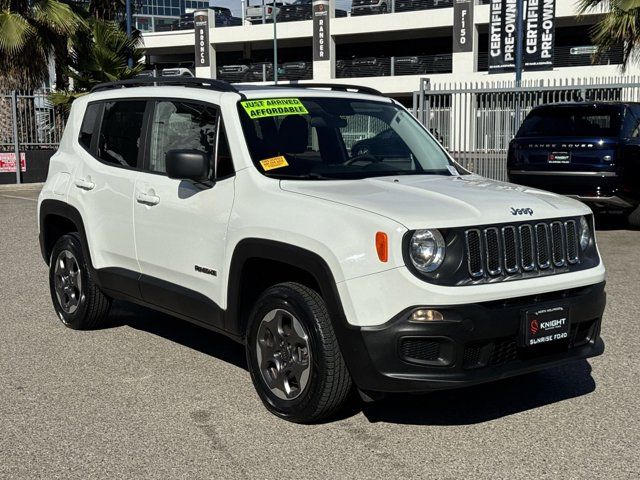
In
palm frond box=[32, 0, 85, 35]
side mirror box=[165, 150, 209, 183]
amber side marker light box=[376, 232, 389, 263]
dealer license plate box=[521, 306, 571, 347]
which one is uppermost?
palm frond box=[32, 0, 85, 35]

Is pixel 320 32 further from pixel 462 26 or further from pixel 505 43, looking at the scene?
pixel 505 43

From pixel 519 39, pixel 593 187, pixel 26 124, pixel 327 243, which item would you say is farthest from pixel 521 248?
pixel 519 39

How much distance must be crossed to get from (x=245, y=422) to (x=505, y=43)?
27477 millimetres

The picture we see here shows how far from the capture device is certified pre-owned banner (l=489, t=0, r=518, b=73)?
96.1 ft

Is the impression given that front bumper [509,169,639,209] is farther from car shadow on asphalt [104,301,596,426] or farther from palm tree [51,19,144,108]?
palm tree [51,19,144,108]

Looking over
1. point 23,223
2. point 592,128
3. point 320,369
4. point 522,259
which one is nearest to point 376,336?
point 320,369

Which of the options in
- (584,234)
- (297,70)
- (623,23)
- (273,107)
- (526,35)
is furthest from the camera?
(297,70)

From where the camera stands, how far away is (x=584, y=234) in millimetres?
4719

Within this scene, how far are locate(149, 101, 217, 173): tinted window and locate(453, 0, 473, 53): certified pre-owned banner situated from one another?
4296 centimetres

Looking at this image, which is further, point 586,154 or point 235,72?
point 235,72

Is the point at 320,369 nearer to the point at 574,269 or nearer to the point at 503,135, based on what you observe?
the point at 574,269

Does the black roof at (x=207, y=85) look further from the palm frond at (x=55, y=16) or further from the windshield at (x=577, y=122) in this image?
the palm frond at (x=55, y=16)

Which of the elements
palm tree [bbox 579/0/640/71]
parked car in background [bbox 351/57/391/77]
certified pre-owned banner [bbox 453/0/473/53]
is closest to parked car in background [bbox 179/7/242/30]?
parked car in background [bbox 351/57/391/77]

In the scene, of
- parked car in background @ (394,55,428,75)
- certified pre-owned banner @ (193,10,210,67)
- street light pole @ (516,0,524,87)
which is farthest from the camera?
certified pre-owned banner @ (193,10,210,67)
